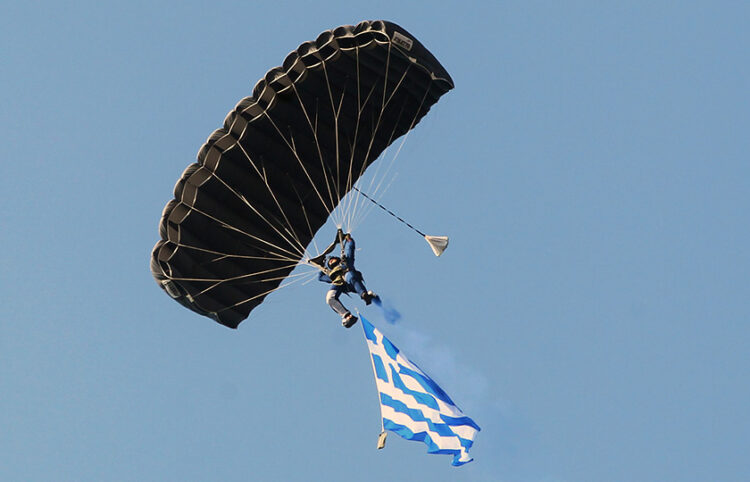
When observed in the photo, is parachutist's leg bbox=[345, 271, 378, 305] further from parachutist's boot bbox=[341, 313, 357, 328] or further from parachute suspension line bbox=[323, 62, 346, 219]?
parachute suspension line bbox=[323, 62, 346, 219]

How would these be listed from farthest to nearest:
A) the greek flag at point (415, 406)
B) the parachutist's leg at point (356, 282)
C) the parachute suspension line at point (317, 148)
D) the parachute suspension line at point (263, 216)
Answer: the parachute suspension line at point (263, 216) < the parachute suspension line at point (317, 148) < the parachutist's leg at point (356, 282) < the greek flag at point (415, 406)

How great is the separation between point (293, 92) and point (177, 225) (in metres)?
3.38

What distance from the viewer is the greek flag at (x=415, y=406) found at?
32.0 meters

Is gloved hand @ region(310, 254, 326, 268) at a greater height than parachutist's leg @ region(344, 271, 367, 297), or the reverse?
gloved hand @ region(310, 254, 326, 268)

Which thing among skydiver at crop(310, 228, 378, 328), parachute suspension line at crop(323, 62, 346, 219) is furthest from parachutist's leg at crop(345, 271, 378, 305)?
parachute suspension line at crop(323, 62, 346, 219)

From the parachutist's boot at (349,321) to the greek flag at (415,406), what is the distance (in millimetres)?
557

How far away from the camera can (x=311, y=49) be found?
3272 centimetres

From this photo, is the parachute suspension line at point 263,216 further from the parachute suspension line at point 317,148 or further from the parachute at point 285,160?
the parachute suspension line at point 317,148

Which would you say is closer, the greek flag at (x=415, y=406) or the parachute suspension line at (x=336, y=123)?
the greek flag at (x=415, y=406)

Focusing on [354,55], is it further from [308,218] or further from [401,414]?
[401,414]

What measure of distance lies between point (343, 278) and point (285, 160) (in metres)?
2.88

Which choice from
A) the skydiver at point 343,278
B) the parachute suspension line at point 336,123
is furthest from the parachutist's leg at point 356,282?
the parachute suspension line at point 336,123


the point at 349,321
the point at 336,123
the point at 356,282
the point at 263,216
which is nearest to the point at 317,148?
the point at 336,123

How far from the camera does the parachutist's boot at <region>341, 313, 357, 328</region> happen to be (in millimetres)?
32875
